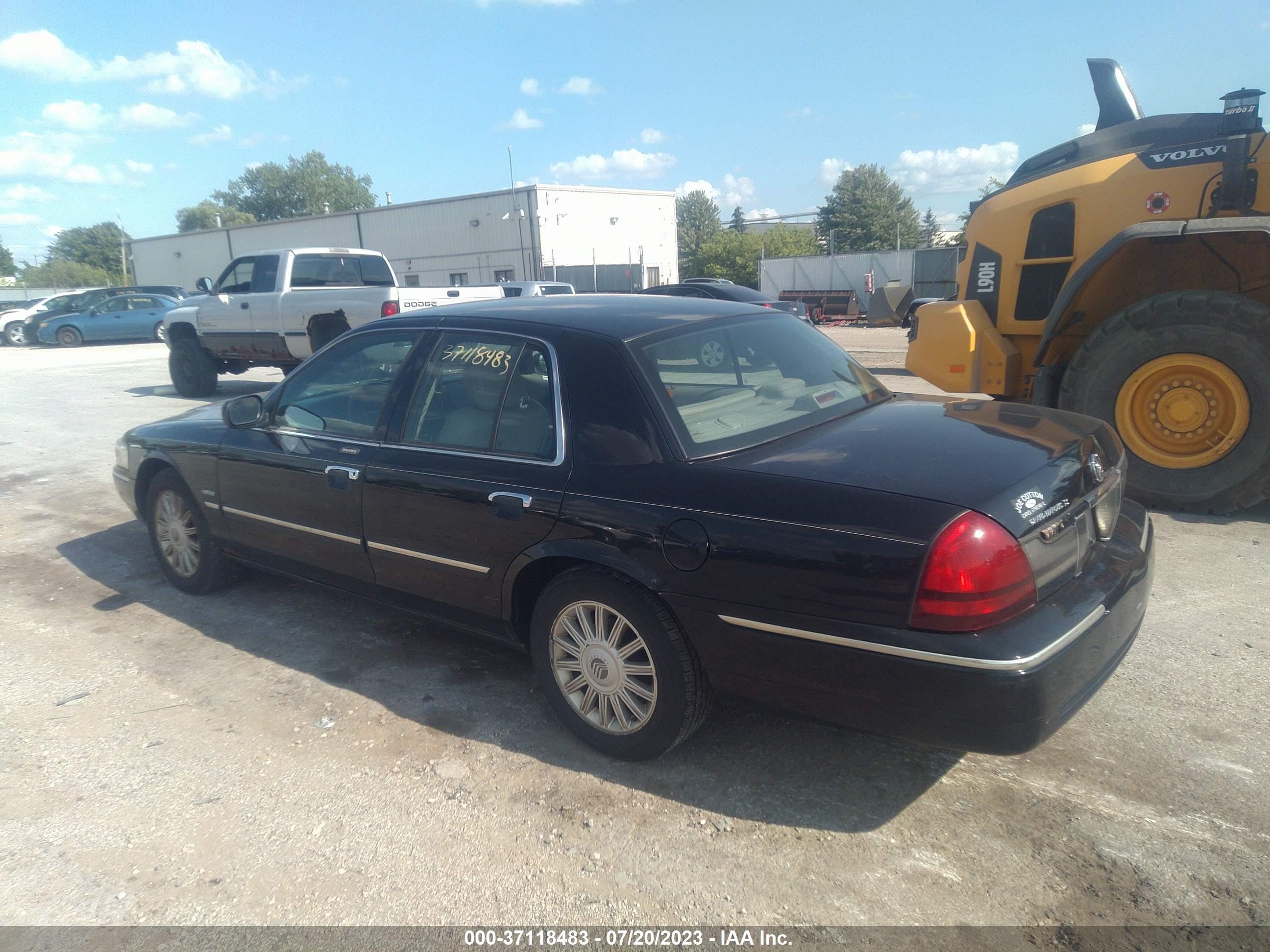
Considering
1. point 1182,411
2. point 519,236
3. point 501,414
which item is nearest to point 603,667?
point 501,414

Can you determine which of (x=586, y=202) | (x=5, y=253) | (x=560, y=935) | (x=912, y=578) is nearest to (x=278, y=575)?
(x=560, y=935)

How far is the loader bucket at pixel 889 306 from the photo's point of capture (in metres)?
24.4

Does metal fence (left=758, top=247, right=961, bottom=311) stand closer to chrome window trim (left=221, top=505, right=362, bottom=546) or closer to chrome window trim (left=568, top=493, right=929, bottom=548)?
chrome window trim (left=221, top=505, right=362, bottom=546)

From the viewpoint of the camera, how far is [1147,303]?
5410mm

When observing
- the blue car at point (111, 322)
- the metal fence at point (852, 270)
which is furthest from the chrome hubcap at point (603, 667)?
the blue car at point (111, 322)

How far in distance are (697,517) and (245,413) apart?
2794 millimetres

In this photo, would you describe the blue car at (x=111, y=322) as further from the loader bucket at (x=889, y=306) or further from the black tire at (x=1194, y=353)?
the black tire at (x=1194, y=353)

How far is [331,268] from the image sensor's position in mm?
12531

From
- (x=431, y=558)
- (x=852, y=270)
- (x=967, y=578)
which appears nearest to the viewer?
(x=967, y=578)

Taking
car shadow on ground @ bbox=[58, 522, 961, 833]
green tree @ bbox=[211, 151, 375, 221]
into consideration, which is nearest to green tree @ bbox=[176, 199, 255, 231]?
green tree @ bbox=[211, 151, 375, 221]

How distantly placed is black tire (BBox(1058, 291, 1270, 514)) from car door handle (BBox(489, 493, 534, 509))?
426cm

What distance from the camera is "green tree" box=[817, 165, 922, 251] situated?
6612 centimetres

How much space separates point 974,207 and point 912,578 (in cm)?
566

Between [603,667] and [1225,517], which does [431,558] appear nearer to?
[603,667]
